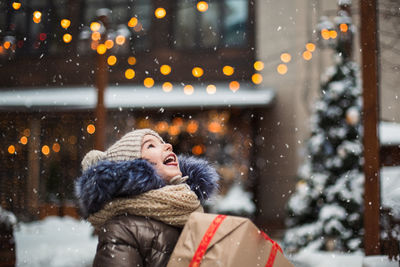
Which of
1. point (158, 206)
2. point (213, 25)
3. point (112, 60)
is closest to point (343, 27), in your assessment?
point (213, 25)

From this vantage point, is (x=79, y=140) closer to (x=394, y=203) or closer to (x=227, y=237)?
(x=394, y=203)

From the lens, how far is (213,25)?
391 inches

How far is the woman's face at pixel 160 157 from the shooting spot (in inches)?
70.7

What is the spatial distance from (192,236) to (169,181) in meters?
0.38

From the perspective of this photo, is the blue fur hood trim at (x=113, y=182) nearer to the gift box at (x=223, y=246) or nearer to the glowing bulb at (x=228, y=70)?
the gift box at (x=223, y=246)

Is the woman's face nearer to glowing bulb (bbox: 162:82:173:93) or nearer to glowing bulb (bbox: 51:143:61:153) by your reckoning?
glowing bulb (bbox: 51:143:61:153)

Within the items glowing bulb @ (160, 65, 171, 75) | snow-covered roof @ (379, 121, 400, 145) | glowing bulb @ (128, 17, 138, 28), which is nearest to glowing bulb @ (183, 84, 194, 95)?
glowing bulb @ (160, 65, 171, 75)

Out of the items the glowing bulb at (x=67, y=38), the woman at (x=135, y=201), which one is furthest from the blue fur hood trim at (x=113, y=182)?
the glowing bulb at (x=67, y=38)

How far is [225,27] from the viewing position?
32.4ft

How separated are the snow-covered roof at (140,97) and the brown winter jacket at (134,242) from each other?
6395 mm

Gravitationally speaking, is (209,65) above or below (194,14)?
below

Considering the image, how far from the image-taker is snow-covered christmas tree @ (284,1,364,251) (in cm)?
514

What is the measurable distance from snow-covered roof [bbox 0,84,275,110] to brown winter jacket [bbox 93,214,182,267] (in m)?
6.40

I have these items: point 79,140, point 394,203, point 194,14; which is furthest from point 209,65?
point 394,203
